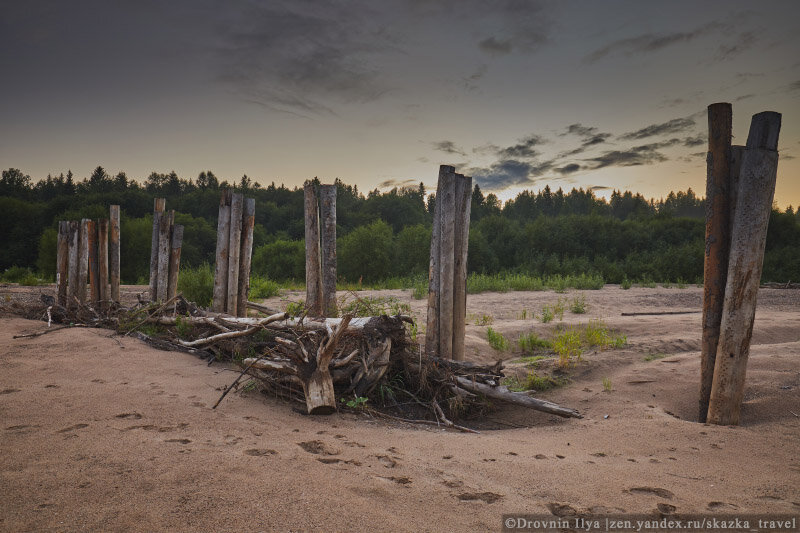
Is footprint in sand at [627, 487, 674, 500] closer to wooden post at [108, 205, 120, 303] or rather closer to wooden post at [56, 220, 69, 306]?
wooden post at [108, 205, 120, 303]

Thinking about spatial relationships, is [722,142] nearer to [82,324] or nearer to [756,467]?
[756,467]

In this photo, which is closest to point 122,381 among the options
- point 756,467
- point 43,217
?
point 756,467

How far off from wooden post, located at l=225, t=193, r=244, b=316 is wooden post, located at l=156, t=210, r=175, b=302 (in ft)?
6.33

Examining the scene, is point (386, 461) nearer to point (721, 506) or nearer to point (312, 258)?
point (721, 506)

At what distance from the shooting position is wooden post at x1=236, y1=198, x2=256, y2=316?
24.0 ft

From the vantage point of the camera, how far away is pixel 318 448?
2928 mm

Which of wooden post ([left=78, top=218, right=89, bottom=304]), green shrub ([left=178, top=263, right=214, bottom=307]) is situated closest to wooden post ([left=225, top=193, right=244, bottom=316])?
green shrub ([left=178, top=263, right=214, bottom=307])

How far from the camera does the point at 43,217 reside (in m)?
45.1

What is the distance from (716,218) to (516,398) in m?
2.58

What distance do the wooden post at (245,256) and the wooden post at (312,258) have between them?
1511mm

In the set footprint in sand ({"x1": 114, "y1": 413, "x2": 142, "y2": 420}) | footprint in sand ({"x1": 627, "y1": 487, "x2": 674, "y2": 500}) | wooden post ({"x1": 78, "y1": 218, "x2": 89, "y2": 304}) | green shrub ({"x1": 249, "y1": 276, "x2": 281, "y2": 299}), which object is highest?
wooden post ({"x1": 78, "y1": 218, "x2": 89, "y2": 304})

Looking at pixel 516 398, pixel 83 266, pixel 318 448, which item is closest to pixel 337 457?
pixel 318 448

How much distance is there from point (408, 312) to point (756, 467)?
262 inches

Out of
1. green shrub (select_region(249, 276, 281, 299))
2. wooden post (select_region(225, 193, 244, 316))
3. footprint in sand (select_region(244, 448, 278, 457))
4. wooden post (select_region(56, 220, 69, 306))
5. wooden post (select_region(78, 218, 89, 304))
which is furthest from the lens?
green shrub (select_region(249, 276, 281, 299))
